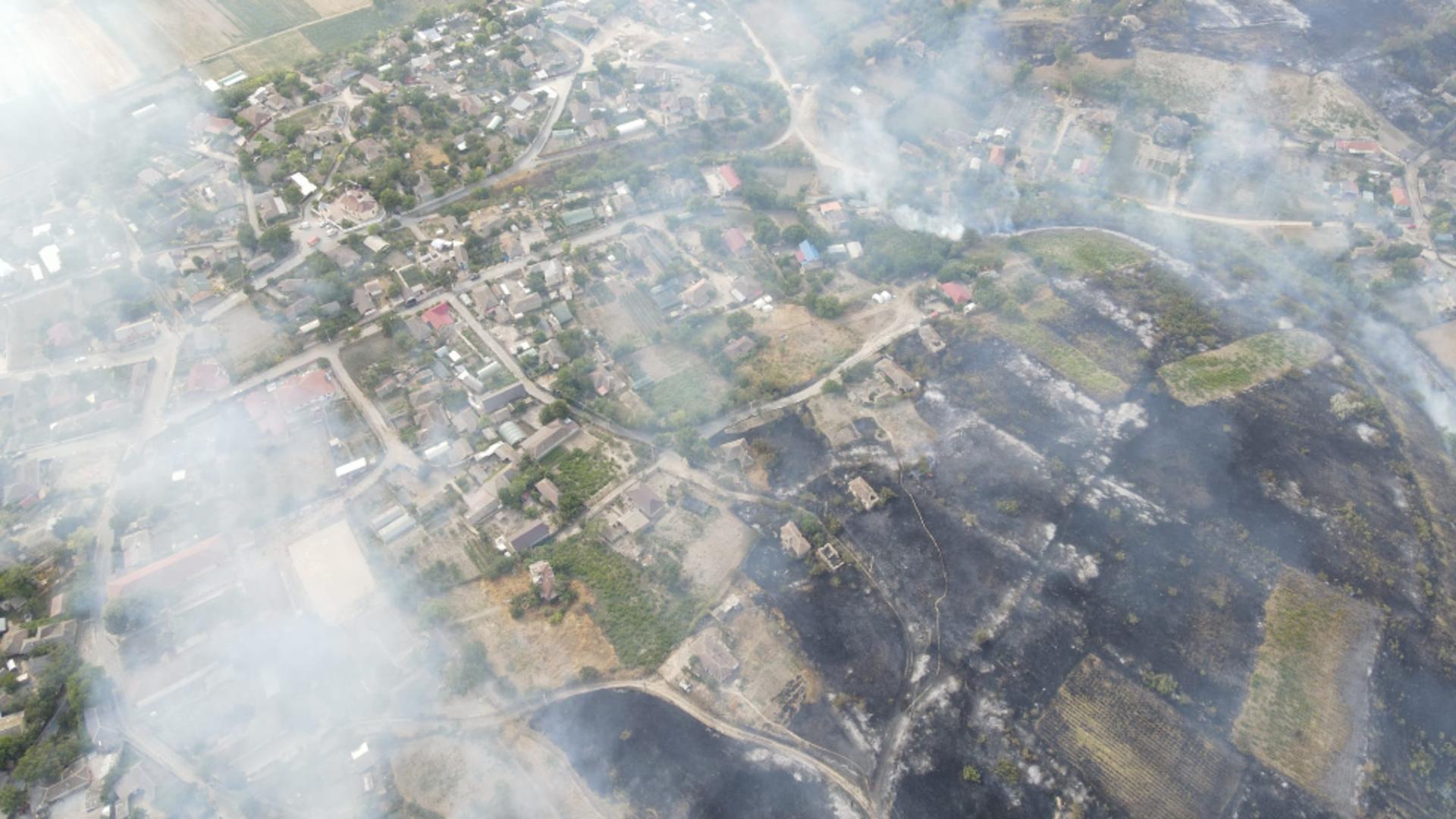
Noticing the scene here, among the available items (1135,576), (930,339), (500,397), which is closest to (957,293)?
(930,339)

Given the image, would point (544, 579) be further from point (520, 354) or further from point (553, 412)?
point (520, 354)

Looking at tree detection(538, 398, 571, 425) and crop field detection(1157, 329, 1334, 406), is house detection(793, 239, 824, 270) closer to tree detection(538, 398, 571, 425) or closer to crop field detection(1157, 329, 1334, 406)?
tree detection(538, 398, 571, 425)

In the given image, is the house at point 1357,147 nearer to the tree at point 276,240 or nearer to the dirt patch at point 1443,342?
the dirt patch at point 1443,342

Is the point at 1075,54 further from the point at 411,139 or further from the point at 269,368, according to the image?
the point at 269,368

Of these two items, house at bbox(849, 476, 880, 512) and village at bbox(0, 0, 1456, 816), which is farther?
house at bbox(849, 476, 880, 512)

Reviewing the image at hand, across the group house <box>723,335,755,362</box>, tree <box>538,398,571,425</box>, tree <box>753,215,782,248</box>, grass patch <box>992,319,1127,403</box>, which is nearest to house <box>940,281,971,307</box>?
grass patch <box>992,319,1127,403</box>
